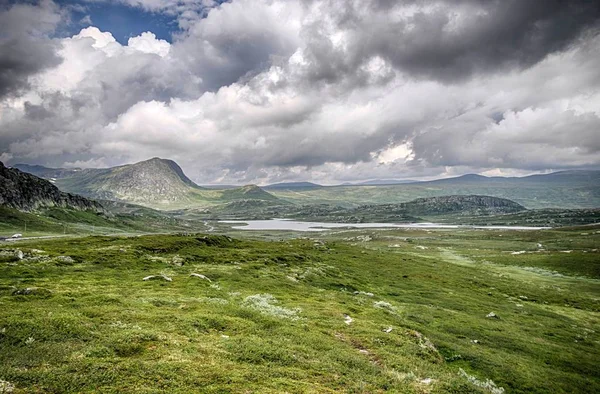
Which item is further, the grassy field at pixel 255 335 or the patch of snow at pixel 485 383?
the patch of snow at pixel 485 383

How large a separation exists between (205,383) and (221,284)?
115ft

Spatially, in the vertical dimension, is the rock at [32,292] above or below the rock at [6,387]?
below

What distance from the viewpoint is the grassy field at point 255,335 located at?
1883cm

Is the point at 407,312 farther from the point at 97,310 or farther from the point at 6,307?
the point at 6,307

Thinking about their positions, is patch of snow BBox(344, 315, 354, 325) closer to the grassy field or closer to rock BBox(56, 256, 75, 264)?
the grassy field

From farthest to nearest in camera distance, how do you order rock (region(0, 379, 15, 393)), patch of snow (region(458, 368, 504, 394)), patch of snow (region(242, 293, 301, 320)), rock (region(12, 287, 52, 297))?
patch of snow (region(242, 293, 301, 320)) < rock (region(12, 287, 52, 297)) < patch of snow (region(458, 368, 504, 394)) < rock (region(0, 379, 15, 393))

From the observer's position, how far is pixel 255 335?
27594mm

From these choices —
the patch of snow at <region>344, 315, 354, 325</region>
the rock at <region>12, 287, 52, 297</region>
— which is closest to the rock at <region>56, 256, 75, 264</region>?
the rock at <region>12, 287, 52, 297</region>

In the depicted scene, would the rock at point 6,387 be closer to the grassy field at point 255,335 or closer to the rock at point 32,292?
the grassy field at point 255,335

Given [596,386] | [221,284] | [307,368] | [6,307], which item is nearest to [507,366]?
[596,386]

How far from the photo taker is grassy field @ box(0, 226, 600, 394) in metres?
18.8

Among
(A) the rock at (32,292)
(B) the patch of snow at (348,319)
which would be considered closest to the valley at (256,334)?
(A) the rock at (32,292)

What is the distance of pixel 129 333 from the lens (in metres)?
23.3

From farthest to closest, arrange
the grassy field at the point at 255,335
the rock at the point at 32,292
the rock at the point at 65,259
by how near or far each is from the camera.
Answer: the rock at the point at 65,259 < the rock at the point at 32,292 < the grassy field at the point at 255,335
